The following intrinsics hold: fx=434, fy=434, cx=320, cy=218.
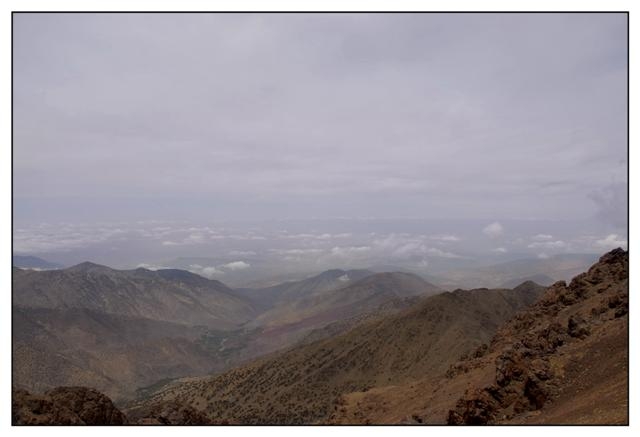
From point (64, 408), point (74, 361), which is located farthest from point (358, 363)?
point (74, 361)

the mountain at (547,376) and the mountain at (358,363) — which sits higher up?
the mountain at (547,376)

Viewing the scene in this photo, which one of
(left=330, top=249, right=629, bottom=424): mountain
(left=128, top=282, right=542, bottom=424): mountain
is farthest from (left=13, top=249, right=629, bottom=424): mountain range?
(left=128, top=282, right=542, bottom=424): mountain

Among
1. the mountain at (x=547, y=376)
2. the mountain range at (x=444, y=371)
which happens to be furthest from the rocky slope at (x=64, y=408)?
the mountain at (x=547, y=376)

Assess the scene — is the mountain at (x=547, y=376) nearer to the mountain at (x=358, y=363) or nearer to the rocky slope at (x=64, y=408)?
the rocky slope at (x=64, y=408)

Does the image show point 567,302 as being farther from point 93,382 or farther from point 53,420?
point 93,382

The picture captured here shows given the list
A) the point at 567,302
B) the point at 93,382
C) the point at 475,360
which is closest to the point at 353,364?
the point at 475,360

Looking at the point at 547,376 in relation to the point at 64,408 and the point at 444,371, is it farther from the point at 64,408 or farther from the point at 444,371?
the point at 444,371
